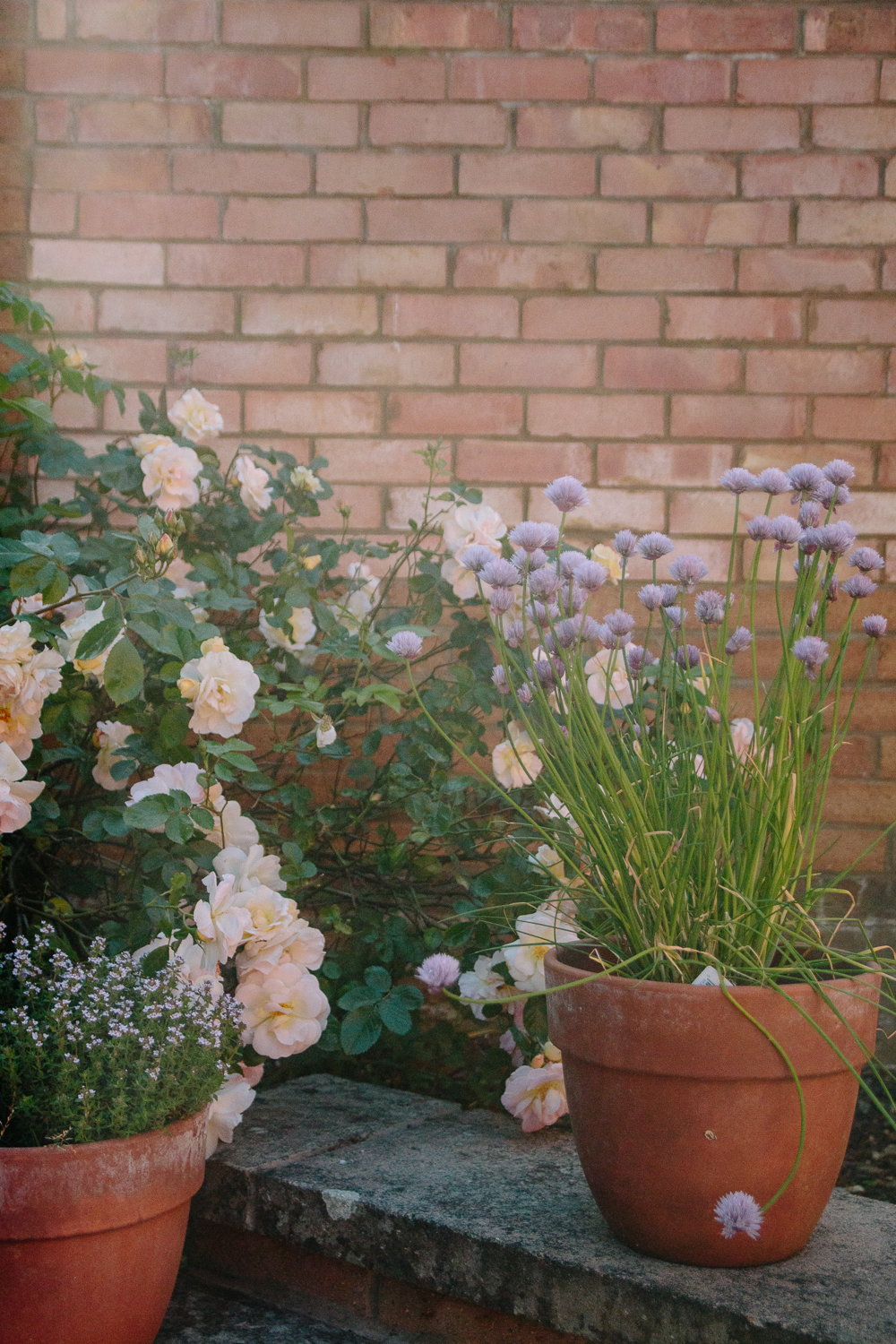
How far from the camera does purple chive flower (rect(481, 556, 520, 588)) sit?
1313 millimetres

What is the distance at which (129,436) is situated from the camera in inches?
83.7

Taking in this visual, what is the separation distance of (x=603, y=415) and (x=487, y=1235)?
1462 millimetres

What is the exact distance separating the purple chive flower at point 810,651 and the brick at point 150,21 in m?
1.75

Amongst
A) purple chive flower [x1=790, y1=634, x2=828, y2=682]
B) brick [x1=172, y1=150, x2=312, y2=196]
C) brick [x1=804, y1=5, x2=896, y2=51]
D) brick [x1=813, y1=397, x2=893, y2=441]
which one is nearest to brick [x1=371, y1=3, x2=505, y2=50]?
brick [x1=172, y1=150, x2=312, y2=196]

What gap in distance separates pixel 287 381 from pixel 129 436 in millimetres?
333

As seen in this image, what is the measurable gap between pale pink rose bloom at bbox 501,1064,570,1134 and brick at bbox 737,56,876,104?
181cm

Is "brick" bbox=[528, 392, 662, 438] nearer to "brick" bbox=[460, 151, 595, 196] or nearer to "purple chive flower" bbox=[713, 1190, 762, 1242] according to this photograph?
"brick" bbox=[460, 151, 595, 196]

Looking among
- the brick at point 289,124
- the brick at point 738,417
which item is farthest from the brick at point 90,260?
the brick at point 738,417

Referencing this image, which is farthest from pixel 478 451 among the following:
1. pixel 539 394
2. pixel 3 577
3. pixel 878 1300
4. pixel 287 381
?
pixel 878 1300

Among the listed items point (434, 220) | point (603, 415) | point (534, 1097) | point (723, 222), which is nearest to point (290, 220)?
point (434, 220)

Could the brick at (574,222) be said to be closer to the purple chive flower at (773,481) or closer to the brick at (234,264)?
the brick at (234,264)

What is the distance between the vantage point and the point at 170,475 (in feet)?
5.90

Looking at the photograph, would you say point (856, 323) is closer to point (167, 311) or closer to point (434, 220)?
point (434, 220)

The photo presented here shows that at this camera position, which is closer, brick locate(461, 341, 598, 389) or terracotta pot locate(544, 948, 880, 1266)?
terracotta pot locate(544, 948, 880, 1266)
